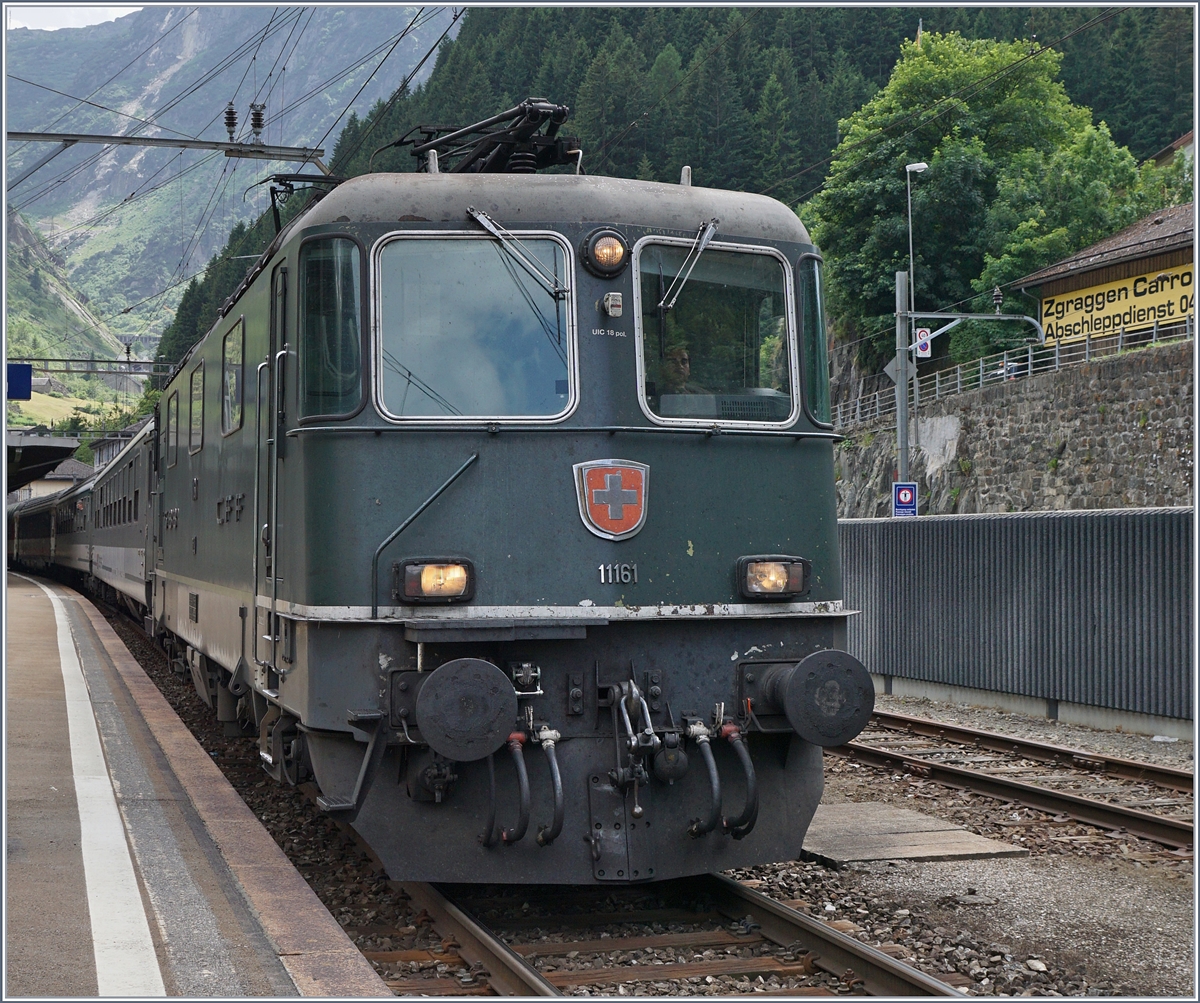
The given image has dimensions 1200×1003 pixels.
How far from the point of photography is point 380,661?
19.1 ft

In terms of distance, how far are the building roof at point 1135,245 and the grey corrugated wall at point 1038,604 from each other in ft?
86.1

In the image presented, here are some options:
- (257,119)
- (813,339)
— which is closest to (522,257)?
(813,339)

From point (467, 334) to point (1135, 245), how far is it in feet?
126

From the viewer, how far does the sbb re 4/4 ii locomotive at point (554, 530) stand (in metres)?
5.82

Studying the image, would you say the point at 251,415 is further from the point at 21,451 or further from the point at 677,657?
the point at 21,451

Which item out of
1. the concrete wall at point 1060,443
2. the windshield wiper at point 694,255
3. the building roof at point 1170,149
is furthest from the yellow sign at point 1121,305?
the windshield wiper at point 694,255

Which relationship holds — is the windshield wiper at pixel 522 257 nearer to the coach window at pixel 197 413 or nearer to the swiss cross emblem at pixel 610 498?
the swiss cross emblem at pixel 610 498

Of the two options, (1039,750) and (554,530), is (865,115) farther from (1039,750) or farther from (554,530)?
(554,530)

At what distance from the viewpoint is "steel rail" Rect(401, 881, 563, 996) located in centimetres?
498

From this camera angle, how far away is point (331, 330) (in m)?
6.11

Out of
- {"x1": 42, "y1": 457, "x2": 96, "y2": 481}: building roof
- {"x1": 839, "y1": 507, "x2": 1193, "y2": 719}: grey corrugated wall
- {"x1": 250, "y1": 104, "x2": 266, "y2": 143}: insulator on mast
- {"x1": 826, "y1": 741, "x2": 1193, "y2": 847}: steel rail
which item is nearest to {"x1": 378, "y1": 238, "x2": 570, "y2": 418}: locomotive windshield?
{"x1": 826, "y1": 741, "x2": 1193, "y2": 847}: steel rail

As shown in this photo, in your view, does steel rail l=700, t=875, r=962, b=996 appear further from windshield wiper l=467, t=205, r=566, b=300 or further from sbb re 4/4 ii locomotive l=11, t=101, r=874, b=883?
windshield wiper l=467, t=205, r=566, b=300

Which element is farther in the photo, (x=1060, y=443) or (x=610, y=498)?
(x=1060, y=443)

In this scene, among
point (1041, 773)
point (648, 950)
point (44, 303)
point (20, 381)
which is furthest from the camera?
point (44, 303)
